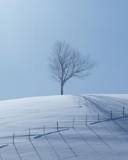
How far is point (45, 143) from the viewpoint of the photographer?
2358 centimetres

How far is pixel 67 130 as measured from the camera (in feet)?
84.6

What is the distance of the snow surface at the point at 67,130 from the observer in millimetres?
22031

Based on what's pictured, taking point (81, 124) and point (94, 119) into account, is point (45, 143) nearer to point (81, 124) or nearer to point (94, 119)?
point (81, 124)

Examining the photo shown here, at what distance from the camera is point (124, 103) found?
35.5m

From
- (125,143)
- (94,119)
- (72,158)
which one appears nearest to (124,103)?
(94,119)

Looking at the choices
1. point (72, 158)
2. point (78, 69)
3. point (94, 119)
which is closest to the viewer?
point (72, 158)

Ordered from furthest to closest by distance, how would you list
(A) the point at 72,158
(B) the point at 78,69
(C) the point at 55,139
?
(B) the point at 78,69 < (C) the point at 55,139 < (A) the point at 72,158

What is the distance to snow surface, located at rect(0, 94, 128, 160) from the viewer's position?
22031 millimetres

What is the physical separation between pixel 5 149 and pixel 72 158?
390 centimetres

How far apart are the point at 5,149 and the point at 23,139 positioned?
1.96 metres

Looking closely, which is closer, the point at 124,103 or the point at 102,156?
the point at 102,156

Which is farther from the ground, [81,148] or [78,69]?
[78,69]

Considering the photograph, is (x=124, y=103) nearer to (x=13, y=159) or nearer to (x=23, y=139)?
(x=23, y=139)

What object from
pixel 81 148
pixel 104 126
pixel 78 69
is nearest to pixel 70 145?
pixel 81 148
